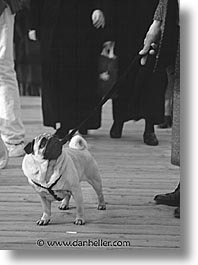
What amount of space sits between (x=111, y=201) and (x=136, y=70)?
32 cm

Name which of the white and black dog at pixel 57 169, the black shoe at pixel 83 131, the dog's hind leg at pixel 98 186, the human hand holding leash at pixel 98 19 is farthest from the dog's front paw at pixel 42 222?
the human hand holding leash at pixel 98 19

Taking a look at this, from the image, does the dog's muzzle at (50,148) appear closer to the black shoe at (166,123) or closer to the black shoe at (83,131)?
the black shoe at (83,131)

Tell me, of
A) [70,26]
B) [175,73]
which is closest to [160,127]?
[175,73]

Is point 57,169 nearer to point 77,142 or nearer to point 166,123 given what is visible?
point 77,142

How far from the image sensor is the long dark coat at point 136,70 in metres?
1.79

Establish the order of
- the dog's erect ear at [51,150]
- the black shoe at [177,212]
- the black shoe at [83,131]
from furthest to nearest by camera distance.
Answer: the black shoe at [83,131], the black shoe at [177,212], the dog's erect ear at [51,150]

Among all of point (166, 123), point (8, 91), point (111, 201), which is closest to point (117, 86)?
point (166, 123)

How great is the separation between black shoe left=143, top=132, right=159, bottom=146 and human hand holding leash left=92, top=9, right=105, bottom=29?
0.33 meters

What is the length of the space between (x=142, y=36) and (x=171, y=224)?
0.43 meters

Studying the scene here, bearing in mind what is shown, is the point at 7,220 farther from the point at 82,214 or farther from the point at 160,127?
the point at 160,127

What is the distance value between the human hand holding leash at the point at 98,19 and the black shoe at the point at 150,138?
33 centimetres

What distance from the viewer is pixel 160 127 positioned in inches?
76.5

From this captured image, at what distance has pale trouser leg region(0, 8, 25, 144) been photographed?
6.55 feet

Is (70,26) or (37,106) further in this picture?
(37,106)
